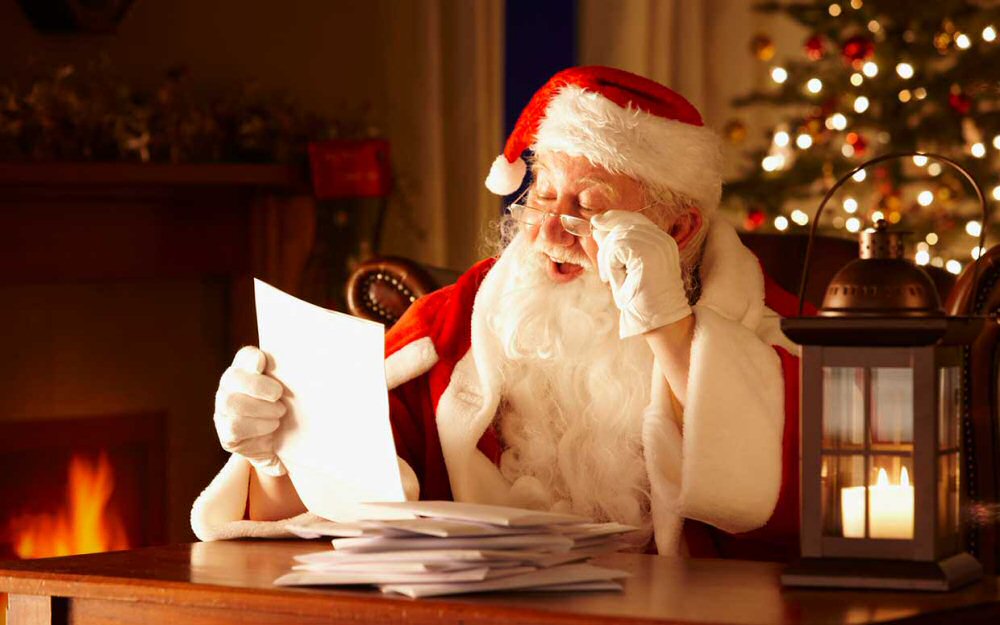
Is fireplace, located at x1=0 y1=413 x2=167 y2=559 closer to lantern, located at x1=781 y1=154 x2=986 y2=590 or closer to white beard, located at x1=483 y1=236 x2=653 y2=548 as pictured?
white beard, located at x1=483 y1=236 x2=653 y2=548

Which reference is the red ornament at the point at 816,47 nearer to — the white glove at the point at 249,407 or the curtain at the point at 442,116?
the curtain at the point at 442,116

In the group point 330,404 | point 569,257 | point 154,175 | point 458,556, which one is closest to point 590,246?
point 569,257

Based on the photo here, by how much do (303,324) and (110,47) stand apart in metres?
2.39

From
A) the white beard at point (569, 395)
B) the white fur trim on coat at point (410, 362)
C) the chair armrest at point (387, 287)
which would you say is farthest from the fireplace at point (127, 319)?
the white beard at point (569, 395)

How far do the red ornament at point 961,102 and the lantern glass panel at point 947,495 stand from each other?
10.9 ft

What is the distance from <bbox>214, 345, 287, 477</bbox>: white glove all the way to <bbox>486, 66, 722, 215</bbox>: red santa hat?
64cm

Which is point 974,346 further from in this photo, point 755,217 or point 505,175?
point 755,217

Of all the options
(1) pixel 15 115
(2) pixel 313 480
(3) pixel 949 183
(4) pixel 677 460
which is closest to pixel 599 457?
(4) pixel 677 460

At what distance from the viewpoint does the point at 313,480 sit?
171 centimetres

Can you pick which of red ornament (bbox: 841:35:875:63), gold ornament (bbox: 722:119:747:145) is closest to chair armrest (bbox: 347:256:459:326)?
red ornament (bbox: 841:35:875:63)

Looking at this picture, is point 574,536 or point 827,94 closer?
point 574,536

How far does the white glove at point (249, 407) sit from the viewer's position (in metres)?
1.73

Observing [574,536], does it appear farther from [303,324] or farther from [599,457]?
[599,457]

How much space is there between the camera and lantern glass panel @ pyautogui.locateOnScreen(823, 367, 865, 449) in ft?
4.59
